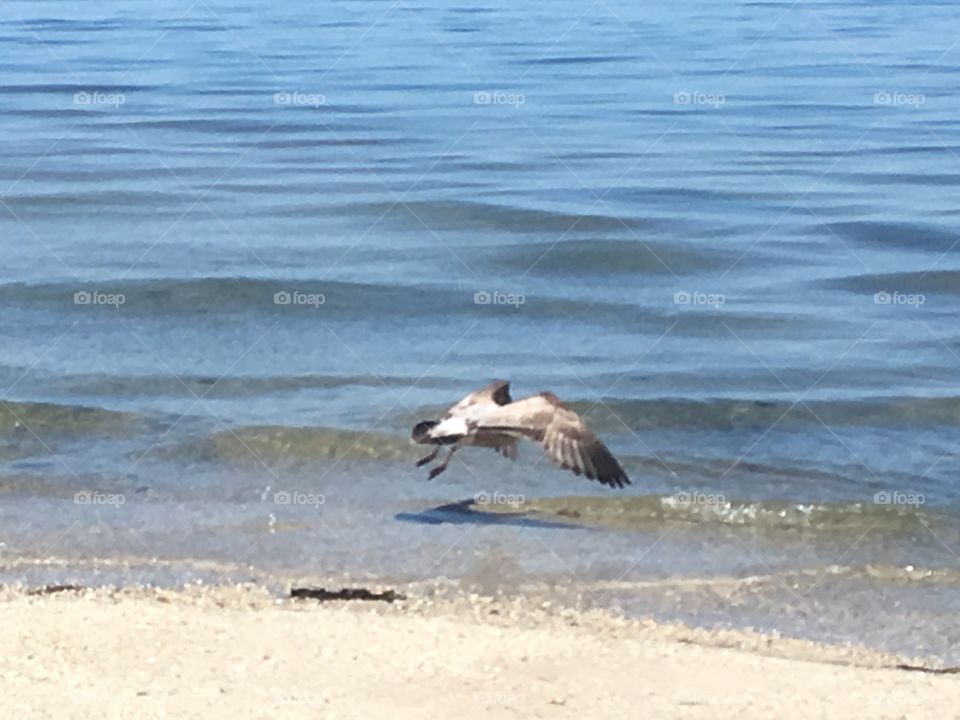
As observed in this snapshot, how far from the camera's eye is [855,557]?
10.7 m

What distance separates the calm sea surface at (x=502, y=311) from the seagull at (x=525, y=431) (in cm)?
37

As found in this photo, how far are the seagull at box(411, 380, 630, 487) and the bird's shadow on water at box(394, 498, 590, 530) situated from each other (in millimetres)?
265

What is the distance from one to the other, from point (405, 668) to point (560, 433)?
10.3 ft

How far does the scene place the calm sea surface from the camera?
1073cm

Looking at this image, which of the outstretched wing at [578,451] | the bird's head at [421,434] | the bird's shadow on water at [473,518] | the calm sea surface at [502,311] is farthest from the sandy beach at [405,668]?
the bird's head at [421,434]

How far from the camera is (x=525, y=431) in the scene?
1098 centimetres

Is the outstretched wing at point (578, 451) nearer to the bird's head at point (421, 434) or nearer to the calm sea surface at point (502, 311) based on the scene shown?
the calm sea surface at point (502, 311)

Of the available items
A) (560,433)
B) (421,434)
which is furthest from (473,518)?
(560,433)

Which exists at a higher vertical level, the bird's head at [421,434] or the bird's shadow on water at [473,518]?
the bird's head at [421,434]

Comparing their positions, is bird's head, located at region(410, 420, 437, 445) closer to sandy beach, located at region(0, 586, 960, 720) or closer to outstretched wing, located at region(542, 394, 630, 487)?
outstretched wing, located at region(542, 394, 630, 487)

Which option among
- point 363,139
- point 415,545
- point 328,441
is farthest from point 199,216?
point 415,545

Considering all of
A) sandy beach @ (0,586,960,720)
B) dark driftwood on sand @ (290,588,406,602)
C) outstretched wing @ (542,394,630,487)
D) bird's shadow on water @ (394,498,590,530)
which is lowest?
sandy beach @ (0,586,960,720)

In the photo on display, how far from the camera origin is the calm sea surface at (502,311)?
10734 millimetres

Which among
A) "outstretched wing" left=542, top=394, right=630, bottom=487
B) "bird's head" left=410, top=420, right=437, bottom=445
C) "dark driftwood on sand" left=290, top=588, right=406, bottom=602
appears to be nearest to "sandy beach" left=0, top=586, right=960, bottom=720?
"dark driftwood on sand" left=290, top=588, right=406, bottom=602
